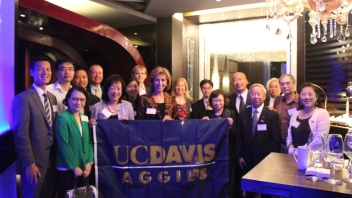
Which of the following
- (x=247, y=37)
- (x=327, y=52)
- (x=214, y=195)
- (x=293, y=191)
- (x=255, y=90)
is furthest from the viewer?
(x=247, y=37)

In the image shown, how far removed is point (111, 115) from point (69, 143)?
0.56 meters

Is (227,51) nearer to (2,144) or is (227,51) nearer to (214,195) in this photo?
(214,195)

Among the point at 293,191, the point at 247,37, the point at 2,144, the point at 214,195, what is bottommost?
the point at 214,195

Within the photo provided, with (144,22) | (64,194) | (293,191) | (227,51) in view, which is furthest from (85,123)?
(227,51)

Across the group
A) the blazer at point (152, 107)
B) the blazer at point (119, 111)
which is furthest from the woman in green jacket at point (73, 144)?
the blazer at point (152, 107)

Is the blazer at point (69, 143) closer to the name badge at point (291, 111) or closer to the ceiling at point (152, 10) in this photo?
the name badge at point (291, 111)

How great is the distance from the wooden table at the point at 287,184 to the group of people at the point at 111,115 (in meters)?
0.81

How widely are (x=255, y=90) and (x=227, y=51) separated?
4041 mm

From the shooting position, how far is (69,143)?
8.18ft

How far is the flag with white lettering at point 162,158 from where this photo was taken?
2.71m

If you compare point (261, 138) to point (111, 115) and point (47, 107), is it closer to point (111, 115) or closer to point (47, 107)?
point (111, 115)

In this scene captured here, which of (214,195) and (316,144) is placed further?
(214,195)

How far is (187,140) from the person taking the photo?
112 inches

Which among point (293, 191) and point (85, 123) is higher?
point (85, 123)
